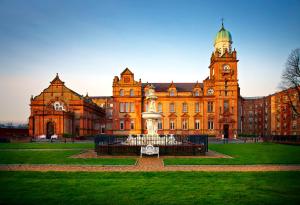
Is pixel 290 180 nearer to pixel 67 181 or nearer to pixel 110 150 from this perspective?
pixel 67 181

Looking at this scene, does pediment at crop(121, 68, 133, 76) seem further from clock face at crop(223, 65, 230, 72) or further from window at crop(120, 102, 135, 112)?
clock face at crop(223, 65, 230, 72)

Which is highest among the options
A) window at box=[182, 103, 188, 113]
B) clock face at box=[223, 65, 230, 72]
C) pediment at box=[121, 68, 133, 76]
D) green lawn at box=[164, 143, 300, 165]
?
clock face at box=[223, 65, 230, 72]

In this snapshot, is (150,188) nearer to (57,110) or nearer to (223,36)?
(57,110)

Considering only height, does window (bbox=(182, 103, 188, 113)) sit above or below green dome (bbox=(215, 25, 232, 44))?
below

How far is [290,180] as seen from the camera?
42.5 feet

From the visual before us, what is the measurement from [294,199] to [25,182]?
10.5 m

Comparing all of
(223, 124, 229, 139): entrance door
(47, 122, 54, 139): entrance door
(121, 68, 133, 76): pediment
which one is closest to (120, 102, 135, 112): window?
(121, 68, 133, 76): pediment

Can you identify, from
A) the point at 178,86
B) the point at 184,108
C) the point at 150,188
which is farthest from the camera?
the point at 178,86

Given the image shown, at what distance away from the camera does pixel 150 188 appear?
36.6ft

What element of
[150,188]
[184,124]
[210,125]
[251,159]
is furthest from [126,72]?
[150,188]

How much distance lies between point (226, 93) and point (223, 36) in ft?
49.6

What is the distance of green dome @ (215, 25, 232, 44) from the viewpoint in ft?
234

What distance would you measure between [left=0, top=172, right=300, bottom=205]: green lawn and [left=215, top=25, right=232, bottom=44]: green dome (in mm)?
60506

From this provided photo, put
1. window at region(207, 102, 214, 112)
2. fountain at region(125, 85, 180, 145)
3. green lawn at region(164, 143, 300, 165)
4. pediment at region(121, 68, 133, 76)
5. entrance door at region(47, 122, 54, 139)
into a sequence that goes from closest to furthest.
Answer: green lawn at region(164, 143, 300, 165)
fountain at region(125, 85, 180, 145)
entrance door at region(47, 122, 54, 139)
window at region(207, 102, 214, 112)
pediment at region(121, 68, 133, 76)
